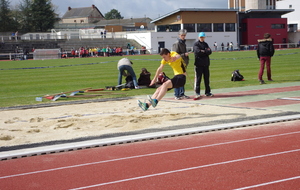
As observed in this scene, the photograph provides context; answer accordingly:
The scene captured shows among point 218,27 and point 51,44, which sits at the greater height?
point 218,27

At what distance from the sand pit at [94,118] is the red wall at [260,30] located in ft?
230

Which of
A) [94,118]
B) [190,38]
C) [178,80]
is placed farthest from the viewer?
[190,38]

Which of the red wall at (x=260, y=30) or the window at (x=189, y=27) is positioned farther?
the red wall at (x=260, y=30)

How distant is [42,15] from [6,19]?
7.81 meters

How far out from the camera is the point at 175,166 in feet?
18.8

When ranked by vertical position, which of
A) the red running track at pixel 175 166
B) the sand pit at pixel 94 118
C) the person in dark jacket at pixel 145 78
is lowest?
the red running track at pixel 175 166

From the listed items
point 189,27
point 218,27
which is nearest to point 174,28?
point 189,27

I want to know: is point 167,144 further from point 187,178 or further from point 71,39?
point 71,39

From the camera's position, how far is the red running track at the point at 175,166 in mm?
5070

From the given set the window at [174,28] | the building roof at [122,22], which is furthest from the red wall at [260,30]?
the building roof at [122,22]

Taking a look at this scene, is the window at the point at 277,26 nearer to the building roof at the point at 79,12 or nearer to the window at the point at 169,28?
the window at the point at 169,28

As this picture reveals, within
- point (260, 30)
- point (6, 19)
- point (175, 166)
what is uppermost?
point (6, 19)

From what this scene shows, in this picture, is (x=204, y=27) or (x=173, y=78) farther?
(x=204, y=27)

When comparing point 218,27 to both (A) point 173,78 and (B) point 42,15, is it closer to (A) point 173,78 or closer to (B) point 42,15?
(B) point 42,15
